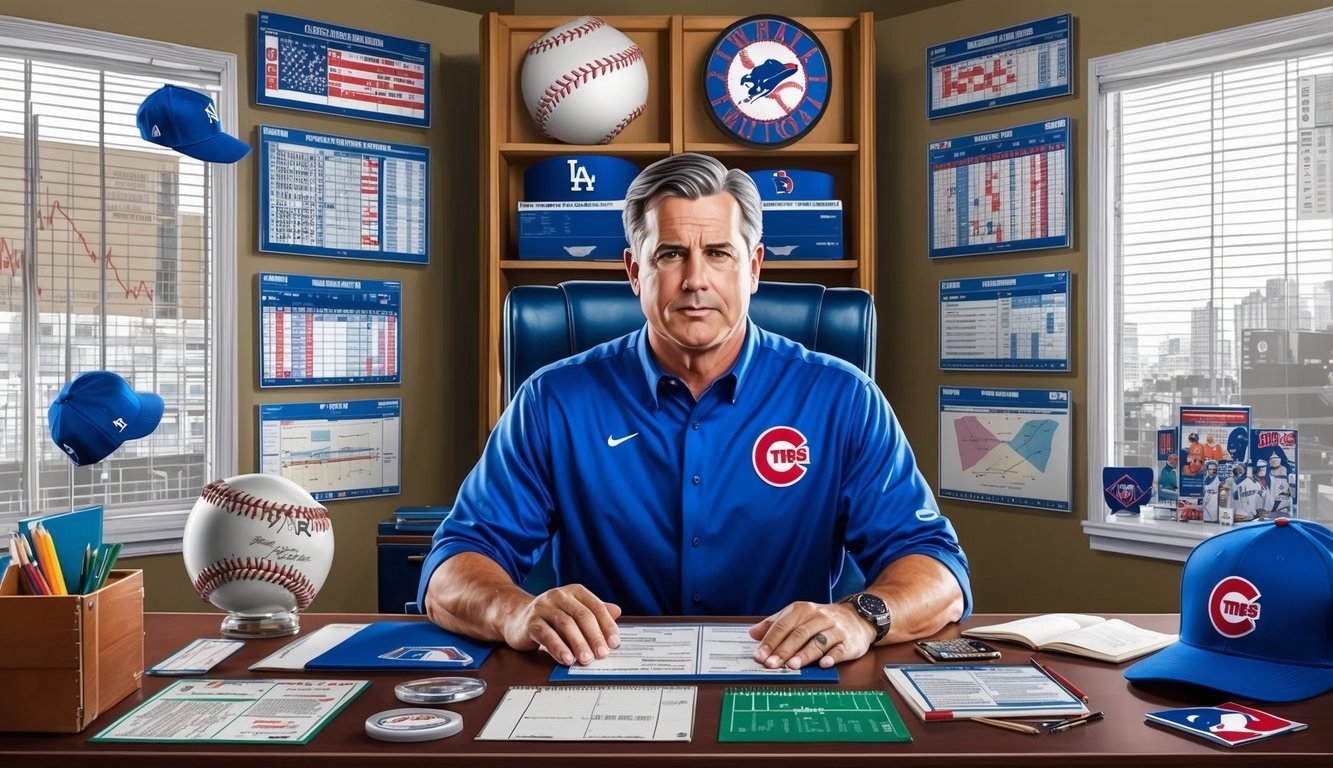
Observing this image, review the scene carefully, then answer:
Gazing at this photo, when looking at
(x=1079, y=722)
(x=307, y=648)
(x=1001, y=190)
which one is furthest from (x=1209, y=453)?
(x=307, y=648)

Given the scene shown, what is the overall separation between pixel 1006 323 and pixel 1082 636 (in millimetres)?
1976

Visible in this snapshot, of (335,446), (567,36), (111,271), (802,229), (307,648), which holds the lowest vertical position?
(307,648)

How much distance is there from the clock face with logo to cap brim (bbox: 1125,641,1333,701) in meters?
2.25

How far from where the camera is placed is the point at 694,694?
3.29 ft

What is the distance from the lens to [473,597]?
128 centimetres

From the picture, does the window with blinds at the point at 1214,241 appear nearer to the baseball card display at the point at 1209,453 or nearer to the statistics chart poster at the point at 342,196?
the baseball card display at the point at 1209,453

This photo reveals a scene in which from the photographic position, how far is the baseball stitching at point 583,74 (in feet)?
9.46

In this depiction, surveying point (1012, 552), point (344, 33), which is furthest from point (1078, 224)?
point (344, 33)

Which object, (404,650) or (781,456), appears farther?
(781,456)

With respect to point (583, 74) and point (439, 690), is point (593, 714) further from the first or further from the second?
point (583, 74)

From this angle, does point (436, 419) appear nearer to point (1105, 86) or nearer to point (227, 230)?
point (227, 230)

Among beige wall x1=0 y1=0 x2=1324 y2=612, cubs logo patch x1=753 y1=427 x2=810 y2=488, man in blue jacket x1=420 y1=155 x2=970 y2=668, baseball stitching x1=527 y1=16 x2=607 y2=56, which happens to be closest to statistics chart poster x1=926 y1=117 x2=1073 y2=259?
beige wall x1=0 y1=0 x2=1324 y2=612

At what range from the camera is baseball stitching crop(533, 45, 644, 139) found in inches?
114
